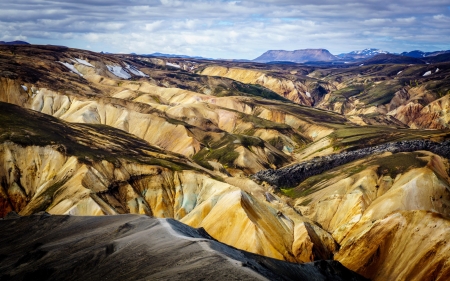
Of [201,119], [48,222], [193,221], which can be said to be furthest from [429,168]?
[201,119]

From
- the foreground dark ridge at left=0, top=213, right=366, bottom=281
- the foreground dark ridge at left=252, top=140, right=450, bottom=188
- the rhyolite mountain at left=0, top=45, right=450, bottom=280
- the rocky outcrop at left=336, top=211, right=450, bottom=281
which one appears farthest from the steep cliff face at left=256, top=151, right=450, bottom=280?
the foreground dark ridge at left=0, top=213, right=366, bottom=281

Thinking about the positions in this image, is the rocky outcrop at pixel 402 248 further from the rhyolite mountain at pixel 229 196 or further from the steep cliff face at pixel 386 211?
the rhyolite mountain at pixel 229 196

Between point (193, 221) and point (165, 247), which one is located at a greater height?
point (165, 247)

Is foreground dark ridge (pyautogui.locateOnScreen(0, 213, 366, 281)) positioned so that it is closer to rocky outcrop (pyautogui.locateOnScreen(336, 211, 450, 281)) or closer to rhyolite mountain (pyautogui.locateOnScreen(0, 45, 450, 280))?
rhyolite mountain (pyautogui.locateOnScreen(0, 45, 450, 280))

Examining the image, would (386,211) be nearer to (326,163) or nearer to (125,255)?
(326,163)

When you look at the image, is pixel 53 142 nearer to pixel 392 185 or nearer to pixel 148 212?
pixel 148 212

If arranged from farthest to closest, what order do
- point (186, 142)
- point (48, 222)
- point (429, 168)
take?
point (186, 142), point (429, 168), point (48, 222)
